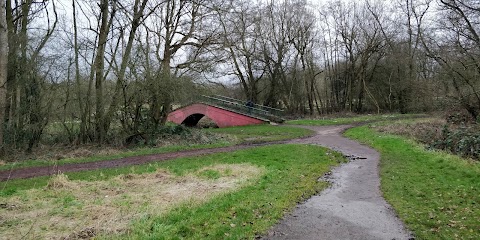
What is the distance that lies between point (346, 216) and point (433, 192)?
2705mm

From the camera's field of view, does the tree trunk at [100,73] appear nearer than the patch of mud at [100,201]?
No

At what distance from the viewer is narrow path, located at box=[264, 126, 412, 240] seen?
18.9 ft

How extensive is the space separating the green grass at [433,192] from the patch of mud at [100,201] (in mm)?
3673

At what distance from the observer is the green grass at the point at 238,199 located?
569 cm

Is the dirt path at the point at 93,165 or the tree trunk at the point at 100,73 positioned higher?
the tree trunk at the point at 100,73

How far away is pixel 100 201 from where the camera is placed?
7191 millimetres

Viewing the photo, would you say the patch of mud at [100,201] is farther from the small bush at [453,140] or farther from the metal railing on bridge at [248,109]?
the metal railing on bridge at [248,109]

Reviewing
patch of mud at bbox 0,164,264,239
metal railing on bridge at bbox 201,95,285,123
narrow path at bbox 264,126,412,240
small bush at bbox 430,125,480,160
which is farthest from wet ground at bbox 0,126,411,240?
metal railing on bridge at bbox 201,95,285,123

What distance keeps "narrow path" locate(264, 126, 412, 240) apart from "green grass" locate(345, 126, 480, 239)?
0.29m

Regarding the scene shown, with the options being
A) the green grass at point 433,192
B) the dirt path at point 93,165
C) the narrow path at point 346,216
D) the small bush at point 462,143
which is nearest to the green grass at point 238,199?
the narrow path at point 346,216

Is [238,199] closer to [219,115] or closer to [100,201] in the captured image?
[100,201]

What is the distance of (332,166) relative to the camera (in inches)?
473

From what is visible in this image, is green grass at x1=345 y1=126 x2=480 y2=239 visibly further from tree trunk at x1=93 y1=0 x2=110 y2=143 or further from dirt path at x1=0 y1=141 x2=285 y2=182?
tree trunk at x1=93 y1=0 x2=110 y2=143

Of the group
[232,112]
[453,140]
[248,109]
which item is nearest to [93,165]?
[453,140]
